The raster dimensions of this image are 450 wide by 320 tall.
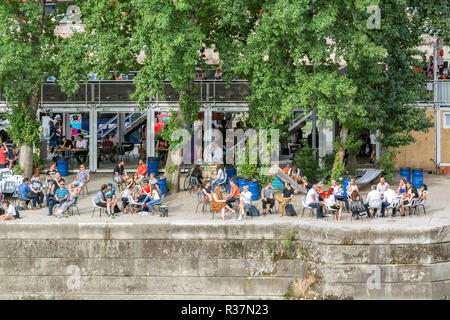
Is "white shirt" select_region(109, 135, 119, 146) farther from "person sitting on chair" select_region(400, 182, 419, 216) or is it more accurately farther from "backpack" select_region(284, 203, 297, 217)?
"person sitting on chair" select_region(400, 182, 419, 216)

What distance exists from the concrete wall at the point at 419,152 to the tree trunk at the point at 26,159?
1294 cm

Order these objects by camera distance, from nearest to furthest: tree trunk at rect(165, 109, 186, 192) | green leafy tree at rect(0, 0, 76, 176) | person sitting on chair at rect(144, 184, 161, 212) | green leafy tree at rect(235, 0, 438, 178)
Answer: person sitting on chair at rect(144, 184, 161, 212), green leafy tree at rect(235, 0, 438, 178), green leafy tree at rect(0, 0, 76, 176), tree trunk at rect(165, 109, 186, 192)

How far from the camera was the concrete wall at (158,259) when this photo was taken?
22.5 meters

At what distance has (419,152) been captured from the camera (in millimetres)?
32875

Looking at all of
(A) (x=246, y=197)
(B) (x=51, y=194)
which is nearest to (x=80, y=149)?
(B) (x=51, y=194)

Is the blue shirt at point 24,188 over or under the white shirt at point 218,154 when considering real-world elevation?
under

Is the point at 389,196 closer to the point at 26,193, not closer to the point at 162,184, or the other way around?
the point at 162,184

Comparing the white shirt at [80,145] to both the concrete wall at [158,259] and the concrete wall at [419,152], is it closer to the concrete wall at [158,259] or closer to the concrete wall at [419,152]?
the concrete wall at [158,259]

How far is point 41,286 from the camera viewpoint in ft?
75.0

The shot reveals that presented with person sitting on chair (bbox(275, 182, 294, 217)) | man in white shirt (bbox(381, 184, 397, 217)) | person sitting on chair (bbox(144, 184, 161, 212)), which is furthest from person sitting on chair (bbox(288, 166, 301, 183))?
person sitting on chair (bbox(144, 184, 161, 212))

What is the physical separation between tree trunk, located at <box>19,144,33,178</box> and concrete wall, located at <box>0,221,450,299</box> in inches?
266

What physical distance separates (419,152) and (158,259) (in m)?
13.6

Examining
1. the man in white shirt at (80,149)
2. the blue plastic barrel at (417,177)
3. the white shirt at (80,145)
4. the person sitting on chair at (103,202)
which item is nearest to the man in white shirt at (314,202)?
the person sitting on chair at (103,202)

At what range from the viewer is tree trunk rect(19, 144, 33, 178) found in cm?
2945
